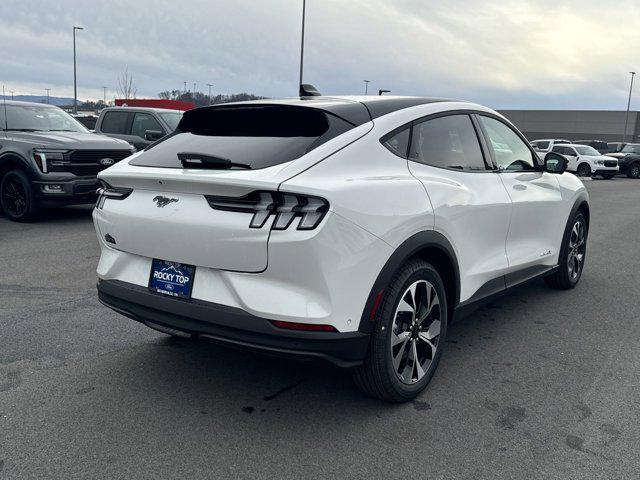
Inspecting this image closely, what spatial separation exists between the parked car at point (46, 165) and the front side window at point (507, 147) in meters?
6.75

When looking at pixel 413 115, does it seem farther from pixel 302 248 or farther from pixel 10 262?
pixel 10 262

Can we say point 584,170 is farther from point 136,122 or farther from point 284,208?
point 284,208

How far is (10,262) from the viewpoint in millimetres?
6699

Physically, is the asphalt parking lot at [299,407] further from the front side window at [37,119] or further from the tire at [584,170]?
the tire at [584,170]

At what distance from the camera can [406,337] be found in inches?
133

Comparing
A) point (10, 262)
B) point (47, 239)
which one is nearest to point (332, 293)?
point (10, 262)

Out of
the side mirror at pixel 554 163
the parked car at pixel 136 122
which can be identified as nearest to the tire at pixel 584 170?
the parked car at pixel 136 122

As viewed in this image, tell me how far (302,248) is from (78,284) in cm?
379

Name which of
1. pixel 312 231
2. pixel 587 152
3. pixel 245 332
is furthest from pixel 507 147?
pixel 587 152

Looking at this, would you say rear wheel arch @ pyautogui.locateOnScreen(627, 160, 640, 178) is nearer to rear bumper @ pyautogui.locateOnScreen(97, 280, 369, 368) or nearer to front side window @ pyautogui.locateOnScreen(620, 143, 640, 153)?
front side window @ pyautogui.locateOnScreen(620, 143, 640, 153)

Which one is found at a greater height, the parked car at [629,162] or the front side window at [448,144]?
the front side window at [448,144]

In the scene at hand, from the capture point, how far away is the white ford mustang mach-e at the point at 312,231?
112 inches

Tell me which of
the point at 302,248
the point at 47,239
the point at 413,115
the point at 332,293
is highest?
the point at 413,115

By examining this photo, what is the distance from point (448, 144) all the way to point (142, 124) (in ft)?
33.1
